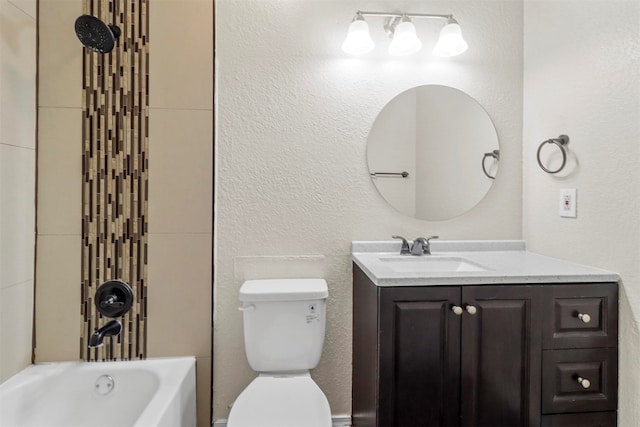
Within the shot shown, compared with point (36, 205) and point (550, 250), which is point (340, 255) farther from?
point (36, 205)

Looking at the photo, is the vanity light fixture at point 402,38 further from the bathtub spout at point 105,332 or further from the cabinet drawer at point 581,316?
the bathtub spout at point 105,332

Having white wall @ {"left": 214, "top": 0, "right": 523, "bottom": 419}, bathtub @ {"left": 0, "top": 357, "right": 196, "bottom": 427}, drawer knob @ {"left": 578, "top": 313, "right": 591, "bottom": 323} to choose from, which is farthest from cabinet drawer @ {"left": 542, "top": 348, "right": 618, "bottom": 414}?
bathtub @ {"left": 0, "top": 357, "right": 196, "bottom": 427}

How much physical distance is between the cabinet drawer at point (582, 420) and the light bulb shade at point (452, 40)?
162 cm

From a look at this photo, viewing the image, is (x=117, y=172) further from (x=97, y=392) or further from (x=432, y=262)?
(x=432, y=262)

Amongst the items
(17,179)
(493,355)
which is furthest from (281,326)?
(17,179)

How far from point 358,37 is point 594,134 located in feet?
3.61

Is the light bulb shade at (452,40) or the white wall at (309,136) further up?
the light bulb shade at (452,40)

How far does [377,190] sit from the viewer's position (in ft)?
5.97

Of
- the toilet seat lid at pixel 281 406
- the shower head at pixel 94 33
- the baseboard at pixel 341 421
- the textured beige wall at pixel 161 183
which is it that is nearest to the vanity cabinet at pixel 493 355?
the toilet seat lid at pixel 281 406

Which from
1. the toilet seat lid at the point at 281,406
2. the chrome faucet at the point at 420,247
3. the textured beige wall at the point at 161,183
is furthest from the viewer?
the chrome faucet at the point at 420,247

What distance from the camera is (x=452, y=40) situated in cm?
171

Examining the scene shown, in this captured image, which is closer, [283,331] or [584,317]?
[584,317]

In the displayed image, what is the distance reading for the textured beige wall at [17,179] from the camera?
4.63ft

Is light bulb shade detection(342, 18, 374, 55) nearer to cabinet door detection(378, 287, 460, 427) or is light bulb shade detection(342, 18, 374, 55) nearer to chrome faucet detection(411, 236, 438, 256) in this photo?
chrome faucet detection(411, 236, 438, 256)
